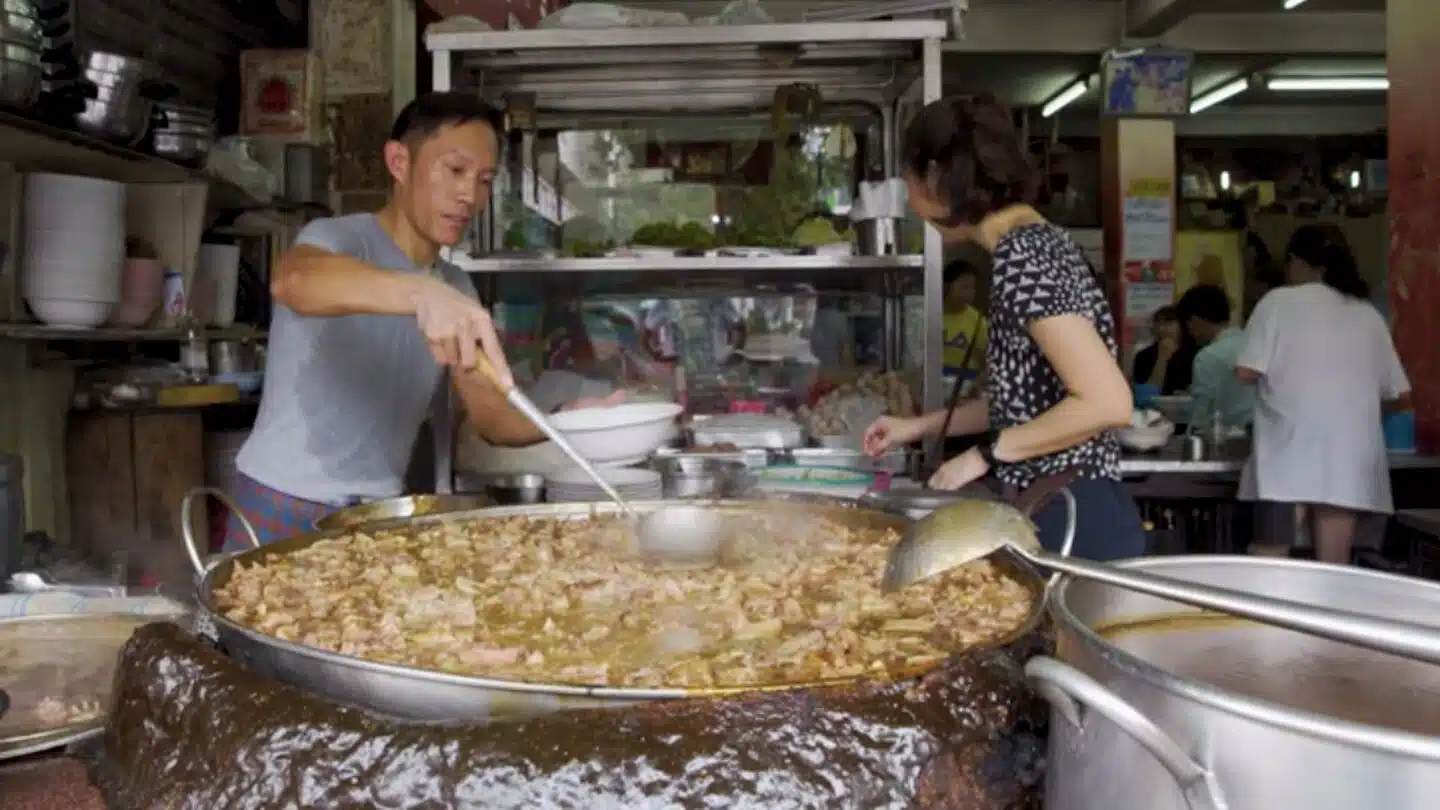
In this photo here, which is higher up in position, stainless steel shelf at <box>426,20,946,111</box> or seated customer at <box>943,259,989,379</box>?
stainless steel shelf at <box>426,20,946,111</box>

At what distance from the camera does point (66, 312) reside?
3.69m

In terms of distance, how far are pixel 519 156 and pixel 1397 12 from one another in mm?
5284

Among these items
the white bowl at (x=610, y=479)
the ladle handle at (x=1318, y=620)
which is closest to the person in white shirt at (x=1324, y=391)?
the white bowl at (x=610, y=479)

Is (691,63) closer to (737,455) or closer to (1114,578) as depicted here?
(737,455)

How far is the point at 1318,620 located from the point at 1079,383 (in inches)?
73.9

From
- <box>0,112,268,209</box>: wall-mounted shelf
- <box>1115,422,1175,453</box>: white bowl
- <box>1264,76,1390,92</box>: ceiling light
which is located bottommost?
<box>1115,422,1175,453</box>: white bowl

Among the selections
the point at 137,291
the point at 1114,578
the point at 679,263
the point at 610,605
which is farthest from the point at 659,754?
the point at 137,291

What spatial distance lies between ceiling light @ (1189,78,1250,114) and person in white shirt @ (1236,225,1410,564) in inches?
219

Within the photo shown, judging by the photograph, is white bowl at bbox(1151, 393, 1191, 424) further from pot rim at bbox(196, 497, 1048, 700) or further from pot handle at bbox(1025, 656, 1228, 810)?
pot handle at bbox(1025, 656, 1228, 810)

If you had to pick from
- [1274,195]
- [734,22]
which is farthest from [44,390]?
[1274,195]

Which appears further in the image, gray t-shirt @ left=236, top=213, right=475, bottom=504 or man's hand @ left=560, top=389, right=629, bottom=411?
man's hand @ left=560, top=389, right=629, bottom=411

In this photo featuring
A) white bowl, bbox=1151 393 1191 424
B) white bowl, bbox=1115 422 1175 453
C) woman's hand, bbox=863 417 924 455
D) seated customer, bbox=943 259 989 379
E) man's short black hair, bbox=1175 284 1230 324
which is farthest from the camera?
seated customer, bbox=943 259 989 379

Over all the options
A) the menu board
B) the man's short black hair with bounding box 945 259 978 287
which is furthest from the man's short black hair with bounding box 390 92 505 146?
the menu board

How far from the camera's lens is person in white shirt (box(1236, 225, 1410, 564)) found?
558 centimetres
